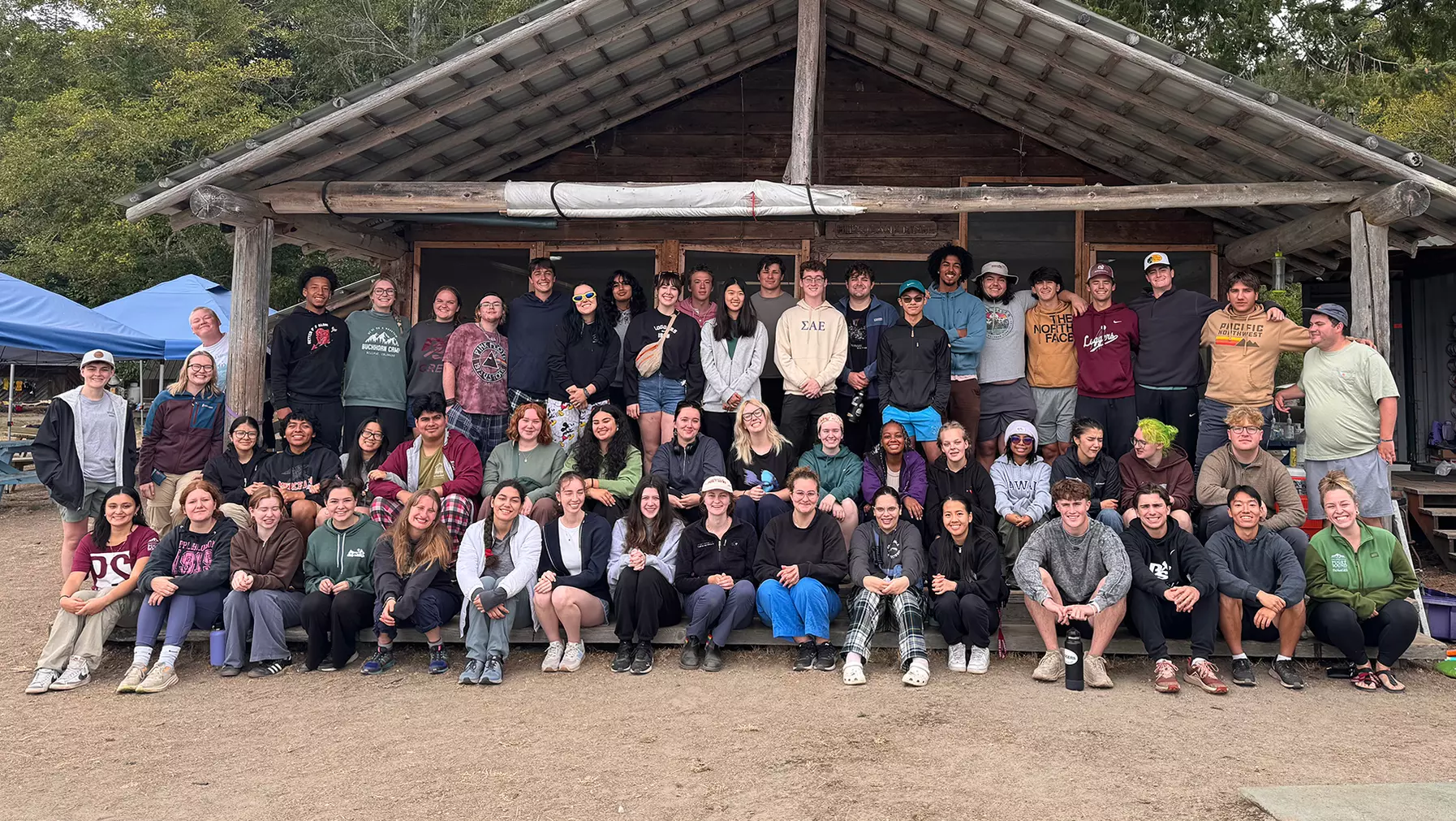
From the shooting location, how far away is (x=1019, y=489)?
6.08m

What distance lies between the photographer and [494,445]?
683cm

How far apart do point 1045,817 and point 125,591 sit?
17.0 feet

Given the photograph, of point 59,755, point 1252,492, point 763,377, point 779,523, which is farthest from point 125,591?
point 1252,492

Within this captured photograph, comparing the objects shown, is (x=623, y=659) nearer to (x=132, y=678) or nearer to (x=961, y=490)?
(x=961, y=490)

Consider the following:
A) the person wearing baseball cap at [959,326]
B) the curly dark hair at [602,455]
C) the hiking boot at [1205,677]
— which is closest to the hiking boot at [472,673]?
the curly dark hair at [602,455]

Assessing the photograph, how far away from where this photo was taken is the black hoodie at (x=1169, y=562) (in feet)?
17.4

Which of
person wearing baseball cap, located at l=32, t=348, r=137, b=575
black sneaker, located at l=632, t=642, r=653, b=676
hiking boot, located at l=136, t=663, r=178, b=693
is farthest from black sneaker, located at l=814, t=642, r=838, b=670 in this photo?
person wearing baseball cap, located at l=32, t=348, r=137, b=575

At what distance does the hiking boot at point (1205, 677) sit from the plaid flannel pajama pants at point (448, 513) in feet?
13.7

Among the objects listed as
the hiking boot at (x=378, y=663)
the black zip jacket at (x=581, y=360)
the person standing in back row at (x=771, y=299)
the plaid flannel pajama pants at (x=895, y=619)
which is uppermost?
the person standing in back row at (x=771, y=299)

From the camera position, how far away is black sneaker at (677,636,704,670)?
217 inches

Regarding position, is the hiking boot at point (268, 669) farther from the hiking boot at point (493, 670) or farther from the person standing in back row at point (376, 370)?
the person standing in back row at point (376, 370)

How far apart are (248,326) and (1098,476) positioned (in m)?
5.69

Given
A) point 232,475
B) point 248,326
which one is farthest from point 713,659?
point 248,326

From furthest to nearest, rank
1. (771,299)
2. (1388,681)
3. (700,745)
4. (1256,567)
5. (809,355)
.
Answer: (771,299) → (809,355) → (1256,567) → (1388,681) → (700,745)
